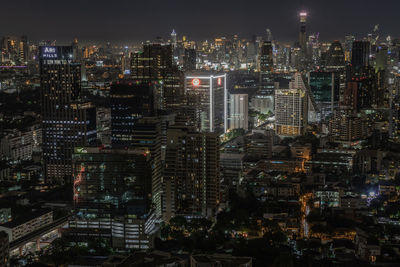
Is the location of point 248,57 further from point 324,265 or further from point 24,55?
point 324,265

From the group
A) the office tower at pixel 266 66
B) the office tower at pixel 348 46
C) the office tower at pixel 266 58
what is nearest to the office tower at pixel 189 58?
the office tower at pixel 266 66

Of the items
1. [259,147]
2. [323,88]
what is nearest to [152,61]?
[259,147]

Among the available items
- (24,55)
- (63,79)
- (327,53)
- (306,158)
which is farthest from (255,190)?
(24,55)

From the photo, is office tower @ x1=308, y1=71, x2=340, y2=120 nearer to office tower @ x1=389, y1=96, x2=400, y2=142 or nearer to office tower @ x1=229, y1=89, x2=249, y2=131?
office tower @ x1=229, y1=89, x2=249, y2=131

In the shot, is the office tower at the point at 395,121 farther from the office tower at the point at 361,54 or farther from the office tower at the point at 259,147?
the office tower at the point at 361,54

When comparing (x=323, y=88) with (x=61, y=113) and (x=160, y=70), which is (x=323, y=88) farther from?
(x=61, y=113)

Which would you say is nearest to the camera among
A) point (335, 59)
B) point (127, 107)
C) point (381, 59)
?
point (127, 107)

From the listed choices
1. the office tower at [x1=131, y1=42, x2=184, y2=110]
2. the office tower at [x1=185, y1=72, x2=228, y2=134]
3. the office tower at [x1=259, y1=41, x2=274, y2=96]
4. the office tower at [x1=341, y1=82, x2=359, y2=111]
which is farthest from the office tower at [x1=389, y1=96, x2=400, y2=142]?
the office tower at [x1=259, y1=41, x2=274, y2=96]
